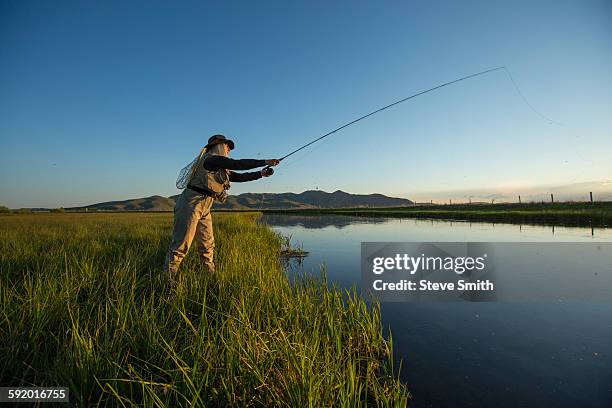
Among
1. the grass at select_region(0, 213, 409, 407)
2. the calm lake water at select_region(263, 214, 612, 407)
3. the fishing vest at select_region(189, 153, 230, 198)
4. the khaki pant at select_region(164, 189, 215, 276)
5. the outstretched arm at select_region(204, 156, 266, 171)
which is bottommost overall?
the calm lake water at select_region(263, 214, 612, 407)

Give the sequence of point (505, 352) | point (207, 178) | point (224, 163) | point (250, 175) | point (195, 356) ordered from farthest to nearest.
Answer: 1. point (250, 175)
2. point (207, 178)
3. point (224, 163)
4. point (505, 352)
5. point (195, 356)

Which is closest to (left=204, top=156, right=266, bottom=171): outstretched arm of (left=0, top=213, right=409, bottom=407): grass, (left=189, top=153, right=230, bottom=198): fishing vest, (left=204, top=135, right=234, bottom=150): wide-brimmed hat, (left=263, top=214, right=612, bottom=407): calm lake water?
(left=189, top=153, right=230, bottom=198): fishing vest

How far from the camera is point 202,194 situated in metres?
4.47

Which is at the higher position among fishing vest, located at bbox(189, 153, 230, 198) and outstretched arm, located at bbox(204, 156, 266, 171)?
outstretched arm, located at bbox(204, 156, 266, 171)

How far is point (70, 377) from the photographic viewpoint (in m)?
1.80

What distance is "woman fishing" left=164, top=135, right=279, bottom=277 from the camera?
14.1 feet

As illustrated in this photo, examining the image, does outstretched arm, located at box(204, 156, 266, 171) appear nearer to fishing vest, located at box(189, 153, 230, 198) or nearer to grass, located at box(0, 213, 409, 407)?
fishing vest, located at box(189, 153, 230, 198)

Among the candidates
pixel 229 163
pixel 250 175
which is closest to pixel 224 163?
pixel 229 163

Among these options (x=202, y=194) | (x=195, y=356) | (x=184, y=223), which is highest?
(x=202, y=194)

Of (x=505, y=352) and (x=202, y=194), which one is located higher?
(x=202, y=194)

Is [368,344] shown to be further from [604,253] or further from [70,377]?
[604,253]

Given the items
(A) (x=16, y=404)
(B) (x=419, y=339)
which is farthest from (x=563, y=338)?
(A) (x=16, y=404)

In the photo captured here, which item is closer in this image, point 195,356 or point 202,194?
point 195,356

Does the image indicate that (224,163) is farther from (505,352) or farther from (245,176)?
(505,352)
